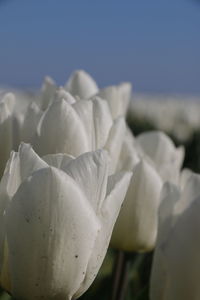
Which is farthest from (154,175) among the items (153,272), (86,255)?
(86,255)

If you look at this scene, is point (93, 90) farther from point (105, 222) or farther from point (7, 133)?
point (105, 222)

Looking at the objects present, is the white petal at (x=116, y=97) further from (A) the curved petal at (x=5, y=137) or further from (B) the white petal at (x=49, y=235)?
(B) the white petal at (x=49, y=235)

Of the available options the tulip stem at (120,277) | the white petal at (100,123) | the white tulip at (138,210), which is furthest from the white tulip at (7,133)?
the tulip stem at (120,277)

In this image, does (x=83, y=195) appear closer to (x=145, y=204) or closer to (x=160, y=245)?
(x=160, y=245)

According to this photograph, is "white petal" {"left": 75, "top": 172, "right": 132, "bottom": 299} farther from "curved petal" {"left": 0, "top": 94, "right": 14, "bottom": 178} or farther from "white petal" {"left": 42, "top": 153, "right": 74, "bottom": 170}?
"curved petal" {"left": 0, "top": 94, "right": 14, "bottom": 178}

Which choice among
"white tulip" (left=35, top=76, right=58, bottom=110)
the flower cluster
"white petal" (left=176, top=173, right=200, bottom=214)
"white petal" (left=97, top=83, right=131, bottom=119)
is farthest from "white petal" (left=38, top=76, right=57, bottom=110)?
"white petal" (left=176, top=173, right=200, bottom=214)

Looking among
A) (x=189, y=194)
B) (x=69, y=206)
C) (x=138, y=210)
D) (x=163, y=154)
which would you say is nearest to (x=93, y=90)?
(x=163, y=154)

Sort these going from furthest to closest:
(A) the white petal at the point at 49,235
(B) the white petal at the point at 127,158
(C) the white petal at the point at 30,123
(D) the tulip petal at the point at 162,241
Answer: (B) the white petal at the point at 127,158, (C) the white petal at the point at 30,123, (D) the tulip petal at the point at 162,241, (A) the white petal at the point at 49,235
